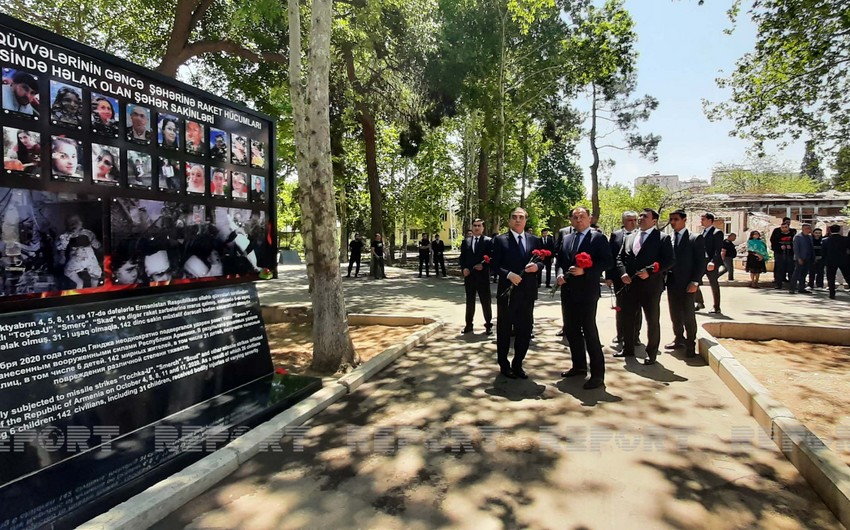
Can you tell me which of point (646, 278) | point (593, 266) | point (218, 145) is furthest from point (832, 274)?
point (218, 145)

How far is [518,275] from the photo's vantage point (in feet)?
18.4

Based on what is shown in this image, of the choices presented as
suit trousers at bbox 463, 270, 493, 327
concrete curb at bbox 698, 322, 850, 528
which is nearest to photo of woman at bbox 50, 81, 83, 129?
concrete curb at bbox 698, 322, 850, 528

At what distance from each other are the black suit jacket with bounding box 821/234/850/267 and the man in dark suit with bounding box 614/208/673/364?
10.7m

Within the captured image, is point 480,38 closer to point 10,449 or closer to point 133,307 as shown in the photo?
point 133,307

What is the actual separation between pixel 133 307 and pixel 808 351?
8813 mm

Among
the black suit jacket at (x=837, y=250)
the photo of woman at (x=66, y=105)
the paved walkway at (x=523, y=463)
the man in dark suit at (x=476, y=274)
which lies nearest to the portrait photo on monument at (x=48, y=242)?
the photo of woman at (x=66, y=105)

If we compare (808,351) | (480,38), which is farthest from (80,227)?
(480,38)

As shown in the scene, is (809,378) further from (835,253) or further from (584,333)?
(835,253)

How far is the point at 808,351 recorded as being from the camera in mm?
6918

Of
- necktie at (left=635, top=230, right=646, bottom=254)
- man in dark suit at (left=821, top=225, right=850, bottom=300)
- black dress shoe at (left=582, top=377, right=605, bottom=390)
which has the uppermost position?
necktie at (left=635, top=230, right=646, bottom=254)

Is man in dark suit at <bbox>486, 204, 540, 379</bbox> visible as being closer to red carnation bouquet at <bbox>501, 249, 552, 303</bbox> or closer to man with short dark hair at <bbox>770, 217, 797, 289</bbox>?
red carnation bouquet at <bbox>501, 249, 552, 303</bbox>

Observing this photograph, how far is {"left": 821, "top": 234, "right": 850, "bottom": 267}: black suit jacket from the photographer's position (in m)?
13.1

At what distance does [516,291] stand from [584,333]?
3.08 ft

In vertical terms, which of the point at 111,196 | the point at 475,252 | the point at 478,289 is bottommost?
the point at 478,289
